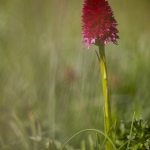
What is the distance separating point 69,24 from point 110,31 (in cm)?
216

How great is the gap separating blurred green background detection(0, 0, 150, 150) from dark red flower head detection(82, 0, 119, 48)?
0.37 meters

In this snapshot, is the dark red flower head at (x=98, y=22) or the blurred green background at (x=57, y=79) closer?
the dark red flower head at (x=98, y=22)

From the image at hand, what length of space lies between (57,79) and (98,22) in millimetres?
851

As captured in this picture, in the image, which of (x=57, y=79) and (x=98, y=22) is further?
(x=57, y=79)

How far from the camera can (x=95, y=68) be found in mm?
2225

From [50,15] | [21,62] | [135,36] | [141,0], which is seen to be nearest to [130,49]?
[135,36]

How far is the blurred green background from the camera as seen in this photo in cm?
163

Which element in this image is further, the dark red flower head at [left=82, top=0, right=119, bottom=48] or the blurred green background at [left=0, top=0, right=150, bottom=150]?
the blurred green background at [left=0, top=0, right=150, bottom=150]

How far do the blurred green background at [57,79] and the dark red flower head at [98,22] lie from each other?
0.37 metres

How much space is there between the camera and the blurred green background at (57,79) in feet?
5.34

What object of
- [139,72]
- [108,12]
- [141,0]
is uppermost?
[141,0]

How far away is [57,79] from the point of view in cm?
214

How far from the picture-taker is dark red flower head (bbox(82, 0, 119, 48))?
130cm

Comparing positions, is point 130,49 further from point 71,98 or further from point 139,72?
point 71,98
